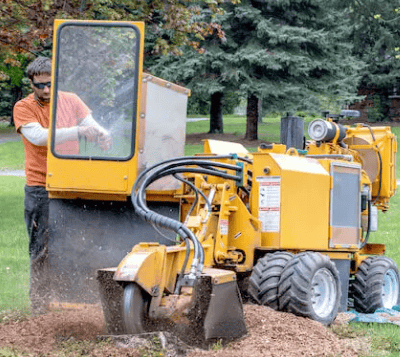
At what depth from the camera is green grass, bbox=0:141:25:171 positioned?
99.4 feet

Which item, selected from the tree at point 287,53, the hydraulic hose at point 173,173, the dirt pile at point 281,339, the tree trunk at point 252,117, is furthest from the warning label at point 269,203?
the tree trunk at point 252,117

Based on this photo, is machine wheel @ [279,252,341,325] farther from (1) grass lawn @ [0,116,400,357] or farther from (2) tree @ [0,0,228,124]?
(2) tree @ [0,0,228,124]

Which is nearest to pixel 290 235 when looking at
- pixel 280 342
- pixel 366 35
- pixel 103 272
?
pixel 280 342

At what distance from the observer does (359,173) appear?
7891mm

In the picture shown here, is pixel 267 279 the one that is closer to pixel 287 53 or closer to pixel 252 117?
pixel 287 53

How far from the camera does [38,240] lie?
6.91 metres

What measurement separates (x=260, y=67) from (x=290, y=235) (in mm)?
23347

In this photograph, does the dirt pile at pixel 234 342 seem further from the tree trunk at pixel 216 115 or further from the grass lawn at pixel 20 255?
the tree trunk at pixel 216 115

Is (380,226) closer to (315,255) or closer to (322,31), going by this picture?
(315,255)

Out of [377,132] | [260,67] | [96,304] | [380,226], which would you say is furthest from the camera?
[260,67]

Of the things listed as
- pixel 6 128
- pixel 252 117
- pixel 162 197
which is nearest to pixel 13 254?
pixel 162 197

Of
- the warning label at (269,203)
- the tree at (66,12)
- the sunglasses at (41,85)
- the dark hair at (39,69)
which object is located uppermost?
the tree at (66,12)

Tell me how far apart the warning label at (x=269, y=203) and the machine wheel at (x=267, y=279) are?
1.15ft

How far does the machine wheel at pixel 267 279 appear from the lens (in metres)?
6.33
